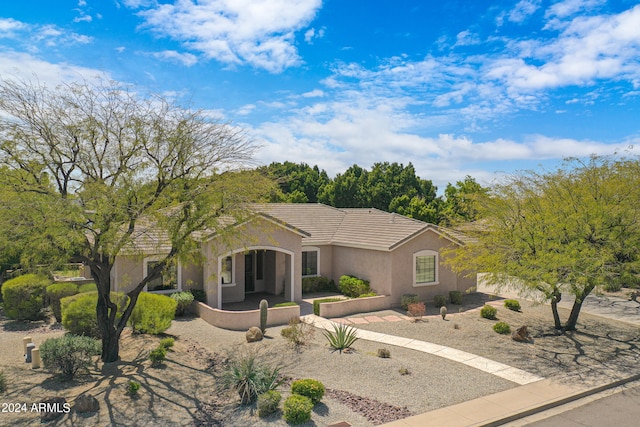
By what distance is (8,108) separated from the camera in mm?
11578

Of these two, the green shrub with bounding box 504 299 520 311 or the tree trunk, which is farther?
the green shrub with bounding box 504 299 520 311

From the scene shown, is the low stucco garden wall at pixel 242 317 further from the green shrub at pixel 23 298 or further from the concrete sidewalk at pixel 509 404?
the concrete sidewalk at pixel 509 404

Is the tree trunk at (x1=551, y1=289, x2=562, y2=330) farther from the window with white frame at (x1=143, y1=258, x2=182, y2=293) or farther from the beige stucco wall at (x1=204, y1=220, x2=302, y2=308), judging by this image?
the window with white frame at (x1=143, y1=258, x2=182, y2=293)

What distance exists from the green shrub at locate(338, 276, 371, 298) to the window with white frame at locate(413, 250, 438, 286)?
257 centimetres

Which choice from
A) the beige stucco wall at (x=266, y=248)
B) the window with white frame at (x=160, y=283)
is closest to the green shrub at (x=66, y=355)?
the window with white frame at (x=160, y=283)

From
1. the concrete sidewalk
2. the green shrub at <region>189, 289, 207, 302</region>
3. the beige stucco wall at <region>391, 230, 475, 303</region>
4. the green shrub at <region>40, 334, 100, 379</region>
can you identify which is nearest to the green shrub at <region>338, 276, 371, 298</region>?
the beige stucco wall at <region>391, 230, 475, 303</region>

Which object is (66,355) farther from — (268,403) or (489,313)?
(489,313)

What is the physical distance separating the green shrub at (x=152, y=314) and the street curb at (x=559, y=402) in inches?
415

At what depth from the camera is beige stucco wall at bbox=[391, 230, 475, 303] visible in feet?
70.4

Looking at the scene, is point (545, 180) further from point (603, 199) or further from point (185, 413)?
point (185, 413)

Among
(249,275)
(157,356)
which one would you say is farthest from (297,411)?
(249,275)

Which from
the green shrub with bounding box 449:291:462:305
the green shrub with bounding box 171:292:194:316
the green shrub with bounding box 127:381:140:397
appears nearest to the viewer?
the green shrub with bounding box 127:381:140:397

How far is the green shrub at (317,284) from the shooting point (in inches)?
943

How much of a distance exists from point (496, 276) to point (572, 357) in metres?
3.49
